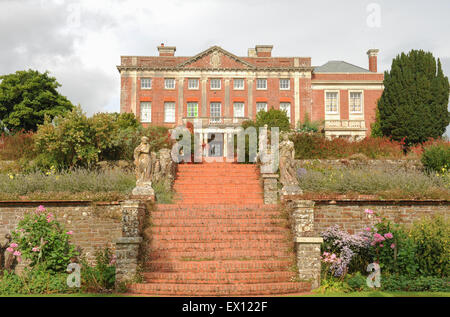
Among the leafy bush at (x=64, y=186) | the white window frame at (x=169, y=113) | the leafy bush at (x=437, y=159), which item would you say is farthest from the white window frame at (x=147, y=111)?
the leafy bush at (x=437, y=159)

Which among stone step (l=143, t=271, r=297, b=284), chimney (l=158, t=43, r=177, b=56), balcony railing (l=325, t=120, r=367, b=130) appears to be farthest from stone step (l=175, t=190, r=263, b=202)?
chimney (l=158, t=43, r=177, b=56)

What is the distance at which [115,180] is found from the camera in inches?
520

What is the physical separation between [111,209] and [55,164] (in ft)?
19.9

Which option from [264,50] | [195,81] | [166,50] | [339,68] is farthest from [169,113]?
[339,68]

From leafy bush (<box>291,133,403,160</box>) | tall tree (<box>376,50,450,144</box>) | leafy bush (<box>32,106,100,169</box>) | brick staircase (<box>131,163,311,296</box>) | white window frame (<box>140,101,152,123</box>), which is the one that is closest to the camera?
brick staircase (<box>131,163,311,296</box>)

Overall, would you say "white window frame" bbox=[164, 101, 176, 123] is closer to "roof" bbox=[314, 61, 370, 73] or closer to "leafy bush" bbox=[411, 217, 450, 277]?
"roof" bbox=[314, 61, 370, 73]

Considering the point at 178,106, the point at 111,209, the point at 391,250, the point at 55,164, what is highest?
the point at 178,106

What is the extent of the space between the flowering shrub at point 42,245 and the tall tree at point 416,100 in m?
24.0

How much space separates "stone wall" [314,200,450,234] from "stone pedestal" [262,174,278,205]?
259 cm

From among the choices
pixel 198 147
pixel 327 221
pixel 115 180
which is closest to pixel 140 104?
pixel 198 147

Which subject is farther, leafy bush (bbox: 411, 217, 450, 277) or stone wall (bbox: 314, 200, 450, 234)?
stone wall (bbox: 314, 200, 450, 234)

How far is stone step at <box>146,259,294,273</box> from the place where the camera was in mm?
9359

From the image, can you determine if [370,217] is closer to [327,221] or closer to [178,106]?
[327,221]

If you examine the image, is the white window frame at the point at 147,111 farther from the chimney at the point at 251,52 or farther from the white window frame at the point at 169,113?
the chimney at the point at 251,52
